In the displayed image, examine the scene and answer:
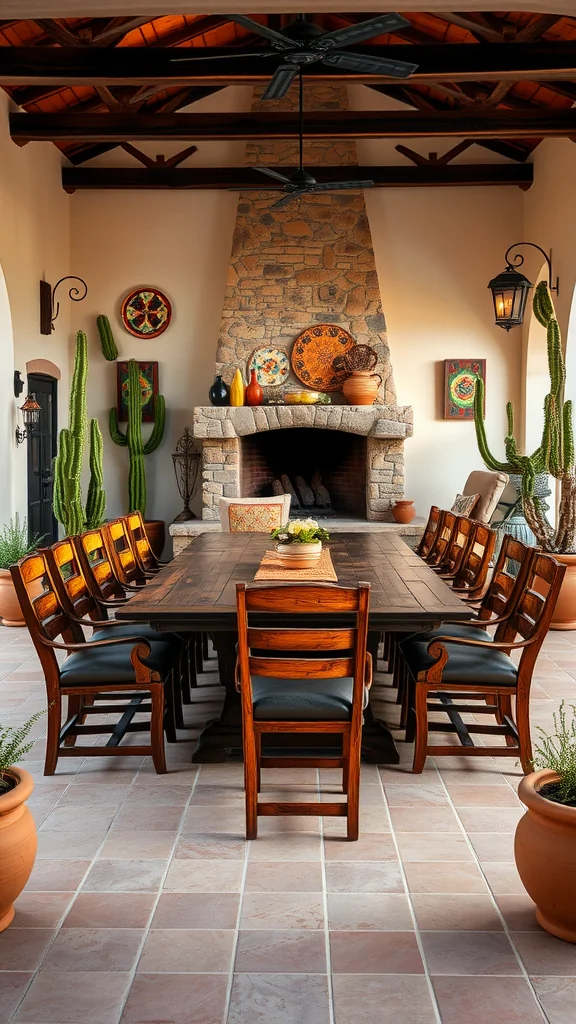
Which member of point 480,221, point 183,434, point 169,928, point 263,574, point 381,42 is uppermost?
point 381,42

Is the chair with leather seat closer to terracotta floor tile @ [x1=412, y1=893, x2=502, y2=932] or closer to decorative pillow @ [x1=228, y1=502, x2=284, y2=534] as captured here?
terracotta floor tile @ [x1=412, y1=893, x2=502, y2=932]

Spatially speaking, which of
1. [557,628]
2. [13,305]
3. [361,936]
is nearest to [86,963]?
[361,936]

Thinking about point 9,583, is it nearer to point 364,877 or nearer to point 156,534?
point 156,534

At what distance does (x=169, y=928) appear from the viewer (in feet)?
8.13

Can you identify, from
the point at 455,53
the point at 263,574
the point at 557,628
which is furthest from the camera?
the point at 557,628

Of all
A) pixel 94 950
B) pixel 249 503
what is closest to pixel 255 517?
pixel 249 503

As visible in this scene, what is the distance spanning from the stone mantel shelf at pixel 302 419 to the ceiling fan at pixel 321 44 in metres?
4.31

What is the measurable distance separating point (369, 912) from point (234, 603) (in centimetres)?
130

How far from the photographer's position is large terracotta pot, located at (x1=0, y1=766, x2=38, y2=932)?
2.38 meters

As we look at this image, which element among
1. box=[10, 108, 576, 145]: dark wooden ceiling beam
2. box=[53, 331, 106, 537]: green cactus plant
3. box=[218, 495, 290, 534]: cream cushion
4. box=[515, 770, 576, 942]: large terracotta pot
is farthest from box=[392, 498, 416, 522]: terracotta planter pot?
box=[515, 770, 576, 942]: large terracotta pot

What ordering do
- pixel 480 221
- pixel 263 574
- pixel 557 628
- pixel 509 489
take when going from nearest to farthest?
pixel 263 574
pixel 557 628
pixel 509 489
pixel 480 221

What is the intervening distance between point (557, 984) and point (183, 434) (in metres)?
7.75

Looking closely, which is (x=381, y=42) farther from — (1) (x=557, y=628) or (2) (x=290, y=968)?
(2) (x=290, y=968)

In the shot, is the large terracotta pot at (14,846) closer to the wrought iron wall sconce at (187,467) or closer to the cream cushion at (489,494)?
the cream cushion at (489,494)
